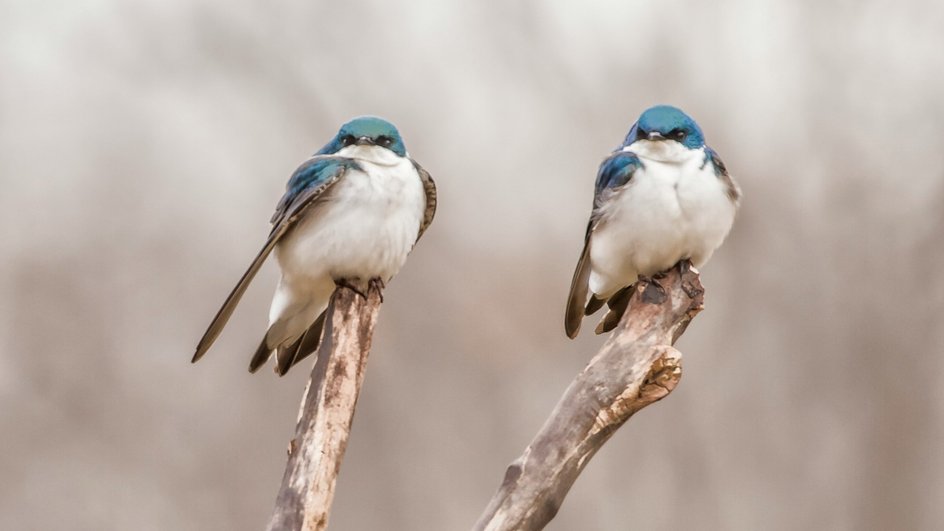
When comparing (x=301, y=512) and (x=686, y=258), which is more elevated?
(x=686, y=258)

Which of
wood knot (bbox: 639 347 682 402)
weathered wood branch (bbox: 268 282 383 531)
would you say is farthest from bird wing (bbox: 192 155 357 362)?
wood knot (bbox: 639 347 682 402)

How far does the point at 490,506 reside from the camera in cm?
270

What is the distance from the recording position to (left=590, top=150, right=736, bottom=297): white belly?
3.45 m

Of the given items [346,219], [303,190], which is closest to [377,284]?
[346,219]

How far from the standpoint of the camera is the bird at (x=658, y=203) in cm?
346

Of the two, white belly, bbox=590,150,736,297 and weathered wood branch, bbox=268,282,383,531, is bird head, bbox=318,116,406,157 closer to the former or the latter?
weathered wood branch, bbox=268,282,383,531

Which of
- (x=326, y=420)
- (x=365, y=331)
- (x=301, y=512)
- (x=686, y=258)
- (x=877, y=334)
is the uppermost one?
(x=877, y=334)

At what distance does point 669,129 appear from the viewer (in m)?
3.56

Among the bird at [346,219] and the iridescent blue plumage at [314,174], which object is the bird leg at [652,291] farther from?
the iridescent blue plumage at [314,174]

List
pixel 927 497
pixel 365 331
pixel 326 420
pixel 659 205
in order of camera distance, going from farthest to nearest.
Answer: pixel 927 497, pixel 659 205, pixel 365 331, pixel 326 420

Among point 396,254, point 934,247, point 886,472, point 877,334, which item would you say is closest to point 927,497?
point 886,472

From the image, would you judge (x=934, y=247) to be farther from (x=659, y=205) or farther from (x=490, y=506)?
(x=490, y=506)

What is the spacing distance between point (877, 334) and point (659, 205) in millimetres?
2114

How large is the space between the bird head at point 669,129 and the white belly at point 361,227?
25.4 inches
